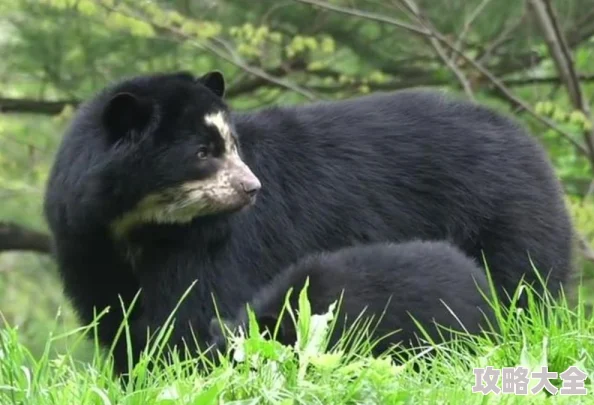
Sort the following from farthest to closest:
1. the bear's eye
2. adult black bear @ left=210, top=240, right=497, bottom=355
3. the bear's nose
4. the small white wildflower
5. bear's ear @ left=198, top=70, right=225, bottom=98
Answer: bear's ear @ left=198, top=70, right=225, bottom=98, the bear's eye, the bear's nose, adult black bear @ left=210, top=240, right=497, bottom=355, the small white wildflower

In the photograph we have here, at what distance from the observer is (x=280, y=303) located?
4941mm

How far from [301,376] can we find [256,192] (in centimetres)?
187

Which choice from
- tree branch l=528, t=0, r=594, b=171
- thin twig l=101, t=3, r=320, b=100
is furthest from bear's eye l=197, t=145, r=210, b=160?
tree branch l=528, t=0, r=594, b=171

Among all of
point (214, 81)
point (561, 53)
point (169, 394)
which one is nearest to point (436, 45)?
point (561, 53)

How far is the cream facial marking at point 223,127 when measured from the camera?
5320 mm

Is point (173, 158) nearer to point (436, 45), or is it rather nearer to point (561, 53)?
point (436, 45)

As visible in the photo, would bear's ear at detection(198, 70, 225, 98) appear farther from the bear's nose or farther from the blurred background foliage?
the blurred background foliage

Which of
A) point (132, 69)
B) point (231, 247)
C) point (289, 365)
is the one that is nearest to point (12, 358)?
point (289, 365)

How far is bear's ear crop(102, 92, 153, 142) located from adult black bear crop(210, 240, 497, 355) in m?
0.93

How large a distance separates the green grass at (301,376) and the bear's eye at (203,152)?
4.89 ft

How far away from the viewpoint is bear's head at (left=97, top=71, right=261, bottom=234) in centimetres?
523

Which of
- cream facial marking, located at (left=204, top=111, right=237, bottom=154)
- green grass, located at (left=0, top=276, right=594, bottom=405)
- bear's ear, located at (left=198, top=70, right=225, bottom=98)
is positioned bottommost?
green grass, located at (left=0, top=276, right=594, bottom=405)

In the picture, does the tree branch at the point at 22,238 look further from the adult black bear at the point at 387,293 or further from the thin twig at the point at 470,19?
the adult black bear at the point at 387,293

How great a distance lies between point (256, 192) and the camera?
A: 5.30 meters
